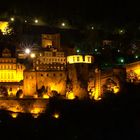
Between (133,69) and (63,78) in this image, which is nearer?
(63,78)

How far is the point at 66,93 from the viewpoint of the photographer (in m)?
66.1

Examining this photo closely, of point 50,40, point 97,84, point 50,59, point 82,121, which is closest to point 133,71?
point 97,84

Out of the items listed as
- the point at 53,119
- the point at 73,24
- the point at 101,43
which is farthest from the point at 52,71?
the point at 73,24

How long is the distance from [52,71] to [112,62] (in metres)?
16.0

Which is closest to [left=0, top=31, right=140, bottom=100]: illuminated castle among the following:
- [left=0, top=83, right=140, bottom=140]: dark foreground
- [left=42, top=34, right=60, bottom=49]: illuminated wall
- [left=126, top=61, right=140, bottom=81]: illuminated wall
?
[left=126, top=61, right=140, bottom=81]: illuminated wall

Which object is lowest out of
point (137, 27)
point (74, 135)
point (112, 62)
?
point (74, 135)

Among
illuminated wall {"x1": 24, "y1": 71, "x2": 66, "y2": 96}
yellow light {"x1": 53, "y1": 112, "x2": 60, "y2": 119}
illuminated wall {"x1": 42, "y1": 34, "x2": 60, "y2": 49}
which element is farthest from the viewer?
illuminated wall {"x1": 42, "y1": 34, "x2": 60, "y2": 49}

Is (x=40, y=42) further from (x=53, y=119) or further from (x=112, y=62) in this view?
(x=53, y=119)

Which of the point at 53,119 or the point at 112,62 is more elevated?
the point at 112,62

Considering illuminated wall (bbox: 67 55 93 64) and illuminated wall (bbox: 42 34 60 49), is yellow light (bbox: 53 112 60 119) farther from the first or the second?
illuminated wall (bbox: 42 34 60 49)

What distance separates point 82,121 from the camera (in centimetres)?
Answer: 6272

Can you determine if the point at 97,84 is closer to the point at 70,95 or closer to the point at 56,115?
the point at 70,95

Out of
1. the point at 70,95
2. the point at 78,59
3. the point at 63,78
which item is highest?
the point at 78,59

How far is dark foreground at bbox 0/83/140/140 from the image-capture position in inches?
2352
